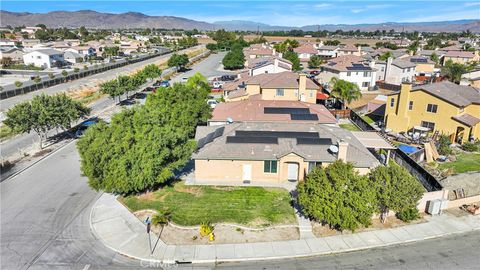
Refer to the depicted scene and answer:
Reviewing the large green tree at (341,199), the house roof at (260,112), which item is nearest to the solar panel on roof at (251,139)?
the house roof at (260,112)

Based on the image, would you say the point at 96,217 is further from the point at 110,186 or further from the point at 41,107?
the point at 41,107

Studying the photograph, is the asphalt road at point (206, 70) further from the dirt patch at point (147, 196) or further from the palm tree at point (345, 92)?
the dirt patch at point (147, 196)

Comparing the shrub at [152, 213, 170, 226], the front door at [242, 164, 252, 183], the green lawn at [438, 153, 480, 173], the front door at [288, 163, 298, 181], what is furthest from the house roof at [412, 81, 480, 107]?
the shrub at [152, 213, 170, 226]

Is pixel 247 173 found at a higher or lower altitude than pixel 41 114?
lower

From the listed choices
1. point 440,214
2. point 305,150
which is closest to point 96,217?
point 305,150

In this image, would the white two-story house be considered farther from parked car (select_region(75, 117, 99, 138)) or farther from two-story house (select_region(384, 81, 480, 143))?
two-story house (select_region(384, 81, 480, 143))

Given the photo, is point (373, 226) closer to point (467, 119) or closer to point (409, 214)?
point (409, 214)

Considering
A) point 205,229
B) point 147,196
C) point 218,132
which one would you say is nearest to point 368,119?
point 218,132
